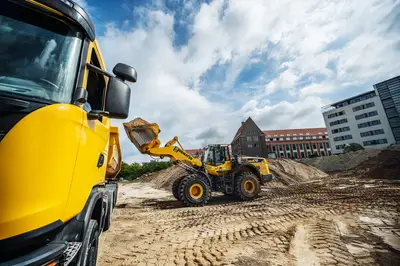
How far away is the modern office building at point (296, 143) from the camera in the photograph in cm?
6116

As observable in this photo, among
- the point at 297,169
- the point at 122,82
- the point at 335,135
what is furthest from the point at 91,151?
the point at 335,135

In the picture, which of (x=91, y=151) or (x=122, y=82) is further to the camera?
(x=122, y=82)

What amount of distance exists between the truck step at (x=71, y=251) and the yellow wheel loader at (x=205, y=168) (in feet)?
22.2

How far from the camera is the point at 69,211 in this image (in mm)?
1278

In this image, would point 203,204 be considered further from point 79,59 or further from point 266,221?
point 79,59

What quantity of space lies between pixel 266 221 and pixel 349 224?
1909mm

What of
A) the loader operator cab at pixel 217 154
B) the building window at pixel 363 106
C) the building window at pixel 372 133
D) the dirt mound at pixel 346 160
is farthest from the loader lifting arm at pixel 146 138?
the building window at pixel 363 106

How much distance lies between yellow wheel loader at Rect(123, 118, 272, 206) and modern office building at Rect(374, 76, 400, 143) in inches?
2176

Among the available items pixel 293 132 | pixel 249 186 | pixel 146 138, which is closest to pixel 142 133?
pixel 146 138

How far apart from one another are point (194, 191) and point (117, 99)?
275 inches

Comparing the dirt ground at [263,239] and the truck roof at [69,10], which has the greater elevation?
the truck roof at [69,10]

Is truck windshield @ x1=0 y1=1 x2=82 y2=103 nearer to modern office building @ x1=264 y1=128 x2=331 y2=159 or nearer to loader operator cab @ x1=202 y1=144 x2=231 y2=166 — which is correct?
loader operator cab @ x1=202 y1=144 x2=231 y2=166

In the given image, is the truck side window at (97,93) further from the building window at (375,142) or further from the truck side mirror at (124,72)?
the building window at (375,142)

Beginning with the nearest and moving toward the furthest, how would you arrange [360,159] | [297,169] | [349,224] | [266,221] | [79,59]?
1. [79,59]
2. [349,224]
3. [266,221]
4. [297,169]
5. [360,159]
